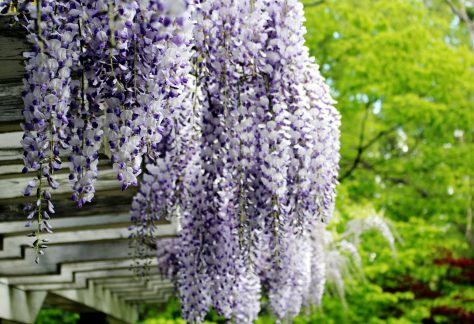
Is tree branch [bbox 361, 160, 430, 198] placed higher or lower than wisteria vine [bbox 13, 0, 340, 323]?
lower

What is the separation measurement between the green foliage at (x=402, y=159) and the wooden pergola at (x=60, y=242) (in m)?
2.92

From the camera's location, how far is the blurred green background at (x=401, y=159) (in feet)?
30.9

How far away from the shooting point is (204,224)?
13.2 feet

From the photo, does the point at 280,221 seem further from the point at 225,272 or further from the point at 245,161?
the point at 225,272

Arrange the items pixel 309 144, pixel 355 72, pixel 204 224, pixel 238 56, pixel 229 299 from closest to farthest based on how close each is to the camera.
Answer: pixel 238 56, pixel 309 144, pixel 204 224, pixel 229 299, pixel 355 72

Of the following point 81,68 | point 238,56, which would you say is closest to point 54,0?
point 81,68

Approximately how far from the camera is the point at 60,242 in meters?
4.98

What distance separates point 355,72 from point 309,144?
24.0ft

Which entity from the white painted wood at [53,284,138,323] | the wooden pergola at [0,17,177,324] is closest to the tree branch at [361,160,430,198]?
the white painted wood at [53,284,138,323]

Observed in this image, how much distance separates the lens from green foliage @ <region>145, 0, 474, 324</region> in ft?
30.9

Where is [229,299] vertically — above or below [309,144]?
below

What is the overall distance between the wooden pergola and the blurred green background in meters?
2.21

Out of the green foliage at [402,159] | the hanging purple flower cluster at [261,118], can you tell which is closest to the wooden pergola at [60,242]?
the hanging purple flower cluster at [261,118]

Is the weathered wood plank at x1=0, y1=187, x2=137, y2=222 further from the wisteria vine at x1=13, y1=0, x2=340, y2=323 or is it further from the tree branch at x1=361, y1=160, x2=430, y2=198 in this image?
the tree branch at x1=361, y1=160, x2=430, y2=198
